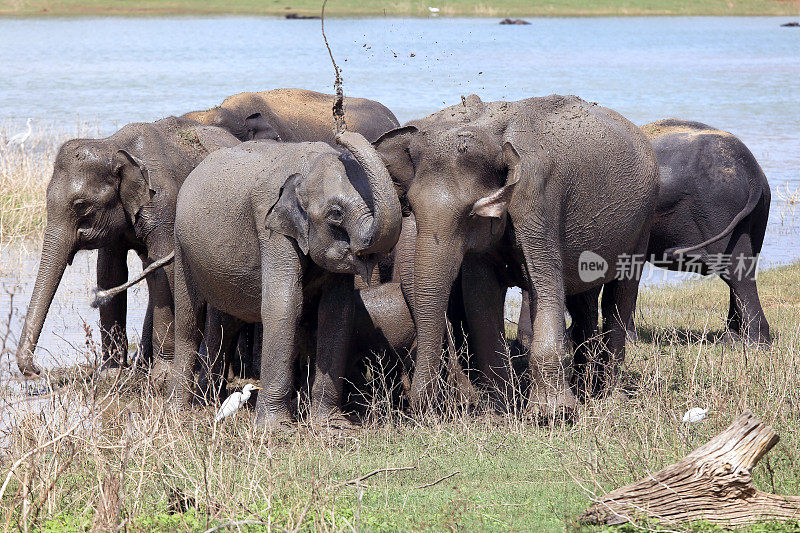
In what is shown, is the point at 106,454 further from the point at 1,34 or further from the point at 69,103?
the point at 1,34

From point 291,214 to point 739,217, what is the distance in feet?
14.4

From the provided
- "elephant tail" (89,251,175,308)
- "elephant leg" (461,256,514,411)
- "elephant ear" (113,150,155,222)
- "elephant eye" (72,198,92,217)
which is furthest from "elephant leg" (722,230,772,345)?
"elephant eye" (72,198,92,217)

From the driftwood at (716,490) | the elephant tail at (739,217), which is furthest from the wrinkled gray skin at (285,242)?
the elephant tail at (739,217)

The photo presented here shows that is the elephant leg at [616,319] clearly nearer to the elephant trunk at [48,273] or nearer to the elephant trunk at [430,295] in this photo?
the elephant trunk at [430,295]

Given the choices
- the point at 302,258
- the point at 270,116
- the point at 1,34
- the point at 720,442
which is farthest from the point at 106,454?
the point at 1,34

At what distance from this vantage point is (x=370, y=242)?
6402mm

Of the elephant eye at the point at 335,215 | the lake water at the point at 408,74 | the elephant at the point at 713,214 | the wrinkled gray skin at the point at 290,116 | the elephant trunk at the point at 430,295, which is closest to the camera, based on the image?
the elephant eye at the point at 335,215

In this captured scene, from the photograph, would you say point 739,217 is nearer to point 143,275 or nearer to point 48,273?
point 143,275

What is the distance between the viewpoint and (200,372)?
26.0 ft

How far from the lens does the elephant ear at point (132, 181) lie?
8039mm

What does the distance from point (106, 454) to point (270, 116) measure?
15.9ft

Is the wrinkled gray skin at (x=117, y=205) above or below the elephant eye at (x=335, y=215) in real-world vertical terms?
below

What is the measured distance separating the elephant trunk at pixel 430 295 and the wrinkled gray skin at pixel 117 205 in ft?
7.21

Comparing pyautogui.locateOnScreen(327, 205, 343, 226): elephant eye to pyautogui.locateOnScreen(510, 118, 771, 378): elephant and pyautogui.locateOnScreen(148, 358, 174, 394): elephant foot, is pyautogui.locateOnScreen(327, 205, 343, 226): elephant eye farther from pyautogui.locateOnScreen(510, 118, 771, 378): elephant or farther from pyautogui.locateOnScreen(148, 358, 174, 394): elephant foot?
pyautogui.locateOnScreen(510, 118, 771, 378): elephant
